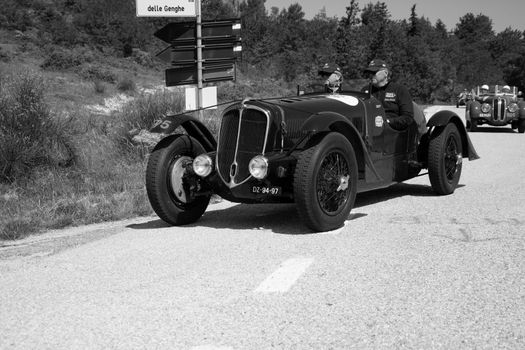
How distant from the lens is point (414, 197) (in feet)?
30.6

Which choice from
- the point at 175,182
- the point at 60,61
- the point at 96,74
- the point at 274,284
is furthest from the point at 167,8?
the point at 60,61

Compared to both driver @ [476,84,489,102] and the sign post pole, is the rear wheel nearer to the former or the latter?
driver @ [476,84,489,102]

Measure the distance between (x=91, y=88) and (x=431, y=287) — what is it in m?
26.1

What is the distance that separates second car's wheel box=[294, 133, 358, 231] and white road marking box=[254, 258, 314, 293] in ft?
3.27

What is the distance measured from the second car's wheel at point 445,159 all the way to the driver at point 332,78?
143 cm

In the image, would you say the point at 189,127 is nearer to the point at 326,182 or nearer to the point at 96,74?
the point at 326,182

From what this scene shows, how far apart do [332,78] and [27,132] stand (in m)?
5.28

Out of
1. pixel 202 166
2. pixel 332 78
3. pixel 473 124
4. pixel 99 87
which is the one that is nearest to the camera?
pixel 202 166

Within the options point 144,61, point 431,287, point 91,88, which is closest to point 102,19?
point 144,61

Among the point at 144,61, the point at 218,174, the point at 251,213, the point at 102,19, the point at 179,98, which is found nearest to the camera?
the point at 218,174

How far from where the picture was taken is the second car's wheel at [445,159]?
30.3 feet

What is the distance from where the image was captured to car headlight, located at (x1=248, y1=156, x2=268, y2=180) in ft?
22.6

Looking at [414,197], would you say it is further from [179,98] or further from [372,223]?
[179,98]

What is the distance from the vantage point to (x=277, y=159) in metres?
7.04
